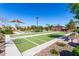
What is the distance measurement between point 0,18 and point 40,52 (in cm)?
209

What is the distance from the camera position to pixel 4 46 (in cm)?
773

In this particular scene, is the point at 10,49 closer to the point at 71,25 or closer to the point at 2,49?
the point at 2,49

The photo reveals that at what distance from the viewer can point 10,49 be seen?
7.55 meters

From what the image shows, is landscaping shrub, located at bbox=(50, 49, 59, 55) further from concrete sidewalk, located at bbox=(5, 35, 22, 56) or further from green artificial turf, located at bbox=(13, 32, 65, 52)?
concrete sidewalk, located at bbox=(5, 35, 22, 56)

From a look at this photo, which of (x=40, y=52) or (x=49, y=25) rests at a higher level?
(x=49, y=25)

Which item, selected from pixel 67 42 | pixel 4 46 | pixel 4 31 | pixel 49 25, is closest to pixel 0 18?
pixel 4 31

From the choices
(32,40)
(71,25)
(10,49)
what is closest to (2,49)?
(10,49)

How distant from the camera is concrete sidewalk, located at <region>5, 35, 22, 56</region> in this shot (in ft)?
24.2

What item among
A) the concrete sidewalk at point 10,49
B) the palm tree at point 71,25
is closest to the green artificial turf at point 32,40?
the concrete sidewalk at point 10,49

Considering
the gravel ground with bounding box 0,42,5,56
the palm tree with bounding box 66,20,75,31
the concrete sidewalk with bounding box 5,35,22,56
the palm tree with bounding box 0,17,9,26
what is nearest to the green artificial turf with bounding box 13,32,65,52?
the concrete sidewalk with bounding box 5,35,22,56

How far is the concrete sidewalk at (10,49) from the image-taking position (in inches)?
290

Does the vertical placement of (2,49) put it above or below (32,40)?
below

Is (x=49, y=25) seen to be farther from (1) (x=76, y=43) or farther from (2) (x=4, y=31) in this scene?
(2) (x=4, y=31)

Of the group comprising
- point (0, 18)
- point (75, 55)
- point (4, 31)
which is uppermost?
point (0, 18)
